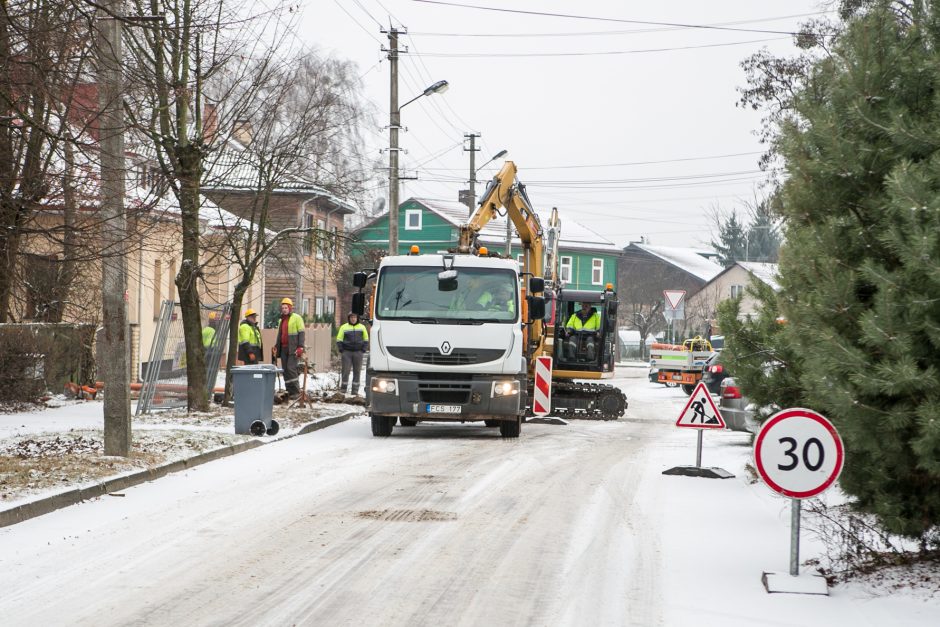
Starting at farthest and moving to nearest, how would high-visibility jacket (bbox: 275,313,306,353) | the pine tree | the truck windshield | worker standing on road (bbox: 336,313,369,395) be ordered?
worker standing on road (bbox: 336,313,369,395)
high-visibility jacket (bbox: 275,313,306,353)
the truck windshield
the pine tree

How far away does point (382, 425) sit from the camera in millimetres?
18266

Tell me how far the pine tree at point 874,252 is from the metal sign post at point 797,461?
15 centimetres

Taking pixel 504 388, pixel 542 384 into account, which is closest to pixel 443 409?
pixel 504 388

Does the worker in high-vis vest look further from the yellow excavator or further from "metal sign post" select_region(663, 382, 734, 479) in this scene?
"metal sign post" select_region(663, 382, 734, 479)

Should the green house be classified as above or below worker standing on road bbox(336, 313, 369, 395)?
above

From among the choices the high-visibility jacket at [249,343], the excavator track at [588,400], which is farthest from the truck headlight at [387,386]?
the excavator track at [588,400]

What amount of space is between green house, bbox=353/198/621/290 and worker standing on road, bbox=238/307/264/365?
133 feet

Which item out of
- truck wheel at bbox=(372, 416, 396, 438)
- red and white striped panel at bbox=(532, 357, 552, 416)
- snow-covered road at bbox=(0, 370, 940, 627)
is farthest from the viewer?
red and white striped panel at bbox=(532, 357, 552, 416)

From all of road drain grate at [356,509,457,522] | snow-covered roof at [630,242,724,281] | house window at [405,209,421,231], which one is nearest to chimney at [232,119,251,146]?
road drain grate at [356,509,457,522]

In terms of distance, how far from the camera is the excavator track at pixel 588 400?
931 inches

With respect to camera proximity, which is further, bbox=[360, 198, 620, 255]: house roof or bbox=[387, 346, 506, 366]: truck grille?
bbox=[360, 198, 620, 255]: house roof

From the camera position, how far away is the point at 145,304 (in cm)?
3525

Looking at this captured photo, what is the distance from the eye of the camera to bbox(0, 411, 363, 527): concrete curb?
9.87 m

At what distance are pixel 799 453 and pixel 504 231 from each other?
71557 mm
